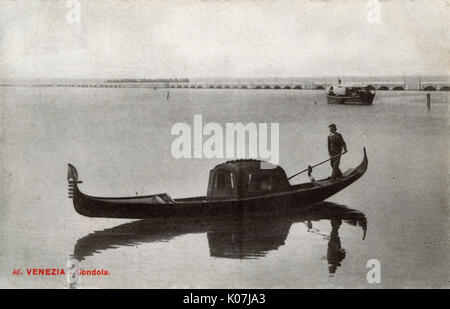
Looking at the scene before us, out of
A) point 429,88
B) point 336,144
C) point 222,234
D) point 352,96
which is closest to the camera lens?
point 222,234

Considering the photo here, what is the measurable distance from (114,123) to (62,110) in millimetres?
1403

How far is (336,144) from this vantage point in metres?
11.5

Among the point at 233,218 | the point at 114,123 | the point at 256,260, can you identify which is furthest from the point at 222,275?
the point at 114,123

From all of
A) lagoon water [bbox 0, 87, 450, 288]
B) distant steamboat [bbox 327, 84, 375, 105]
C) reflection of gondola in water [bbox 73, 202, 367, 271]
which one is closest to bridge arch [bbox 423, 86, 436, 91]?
lagoon water [bbox 0, 87, 450, 288]

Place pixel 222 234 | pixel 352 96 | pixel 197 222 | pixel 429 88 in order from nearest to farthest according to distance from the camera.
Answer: pixel 222 234, pixel 197 222, pixel 429 88, pixel 352 96

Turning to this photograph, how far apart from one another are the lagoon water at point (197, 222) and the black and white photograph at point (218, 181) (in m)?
0.03

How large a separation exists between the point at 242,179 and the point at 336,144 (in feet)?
8.00

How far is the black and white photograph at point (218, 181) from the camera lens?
9539mm

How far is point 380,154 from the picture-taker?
1274cm


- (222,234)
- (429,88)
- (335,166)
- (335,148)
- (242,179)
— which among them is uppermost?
(429,88)

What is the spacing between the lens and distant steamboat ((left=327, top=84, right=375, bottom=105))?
810 inches

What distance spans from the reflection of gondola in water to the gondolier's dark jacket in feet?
4.85

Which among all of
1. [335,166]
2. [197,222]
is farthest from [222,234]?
[335,166]

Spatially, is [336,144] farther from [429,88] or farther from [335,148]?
[429,88]
